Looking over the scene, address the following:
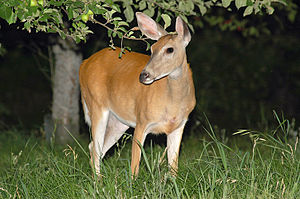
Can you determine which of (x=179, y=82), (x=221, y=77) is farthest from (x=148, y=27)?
(x=221, y=77)

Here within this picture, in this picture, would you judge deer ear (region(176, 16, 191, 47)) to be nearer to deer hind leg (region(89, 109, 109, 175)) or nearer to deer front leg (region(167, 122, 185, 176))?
deer front leg (region(167, 122, 185, 176))

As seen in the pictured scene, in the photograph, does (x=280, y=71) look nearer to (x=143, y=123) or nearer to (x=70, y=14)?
(x=143, y=123)

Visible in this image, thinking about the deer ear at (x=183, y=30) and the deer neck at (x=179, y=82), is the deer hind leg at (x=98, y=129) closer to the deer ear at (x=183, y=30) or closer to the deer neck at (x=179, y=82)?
the deer neck at (x=179, y=82)

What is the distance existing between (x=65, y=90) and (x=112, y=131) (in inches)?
86.8

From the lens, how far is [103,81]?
6246mm

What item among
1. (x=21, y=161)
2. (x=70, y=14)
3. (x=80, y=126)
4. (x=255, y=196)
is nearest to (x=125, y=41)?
(x=80, y=126)

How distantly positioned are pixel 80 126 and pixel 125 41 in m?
1.67

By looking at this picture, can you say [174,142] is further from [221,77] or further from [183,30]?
[221,77]

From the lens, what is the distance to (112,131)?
21.2 feet

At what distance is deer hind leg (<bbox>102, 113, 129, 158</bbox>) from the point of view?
6.42 meters

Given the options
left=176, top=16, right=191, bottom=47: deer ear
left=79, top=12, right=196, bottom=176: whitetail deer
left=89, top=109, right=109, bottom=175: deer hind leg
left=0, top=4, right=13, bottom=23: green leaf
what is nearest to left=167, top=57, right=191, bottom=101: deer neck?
left=79, top=12, right=196, bottom=176: whitetail deer

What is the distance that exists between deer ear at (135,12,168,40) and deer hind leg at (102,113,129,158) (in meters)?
1.37

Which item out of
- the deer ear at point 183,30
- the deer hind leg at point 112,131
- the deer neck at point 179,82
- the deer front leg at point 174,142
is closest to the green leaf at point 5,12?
the deer ear at point 183,30

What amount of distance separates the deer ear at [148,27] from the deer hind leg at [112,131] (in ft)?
4.49
